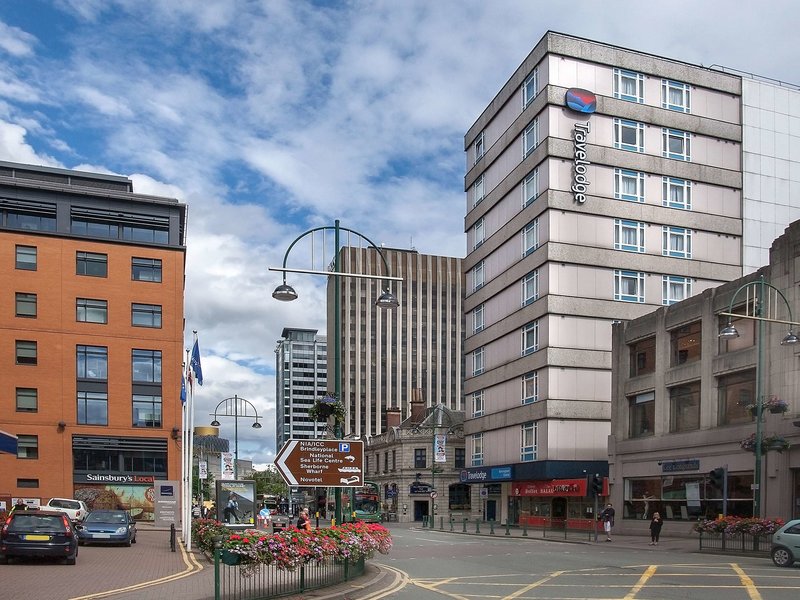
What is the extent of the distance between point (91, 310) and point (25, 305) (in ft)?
13.0

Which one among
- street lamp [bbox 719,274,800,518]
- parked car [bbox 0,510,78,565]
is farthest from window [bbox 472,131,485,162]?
parked car [bbox 0,510,78,565]

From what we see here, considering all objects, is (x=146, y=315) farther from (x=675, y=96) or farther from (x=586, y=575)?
(x=586, y=575)

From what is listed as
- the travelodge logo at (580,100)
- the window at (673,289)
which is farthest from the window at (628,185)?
the window at (673,289)

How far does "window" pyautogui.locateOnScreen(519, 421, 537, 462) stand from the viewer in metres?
55.9

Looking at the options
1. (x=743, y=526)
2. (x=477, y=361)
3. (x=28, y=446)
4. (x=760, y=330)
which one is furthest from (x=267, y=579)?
(x=477, y=361)

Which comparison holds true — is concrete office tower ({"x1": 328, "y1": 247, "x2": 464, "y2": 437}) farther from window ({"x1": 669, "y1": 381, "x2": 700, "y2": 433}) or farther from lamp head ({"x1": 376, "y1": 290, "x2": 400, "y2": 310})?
lamp head ({"x1": 376, "y1": 290, "x2": 400, "y2": 310})

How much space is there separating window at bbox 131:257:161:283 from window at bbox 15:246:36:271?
20.3 ft

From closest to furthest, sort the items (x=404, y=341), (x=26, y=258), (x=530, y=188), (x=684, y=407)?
(x=684, y=407), (x=26, y=258), (x=530, y=188), (x=404, y=341)

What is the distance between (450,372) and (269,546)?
133752 millimetres

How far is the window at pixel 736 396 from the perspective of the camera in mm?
36841

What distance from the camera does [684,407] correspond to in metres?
42.0

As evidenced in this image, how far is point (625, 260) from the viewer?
56094 mm

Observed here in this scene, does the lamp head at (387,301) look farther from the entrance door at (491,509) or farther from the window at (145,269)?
the entrance door at (491,509)

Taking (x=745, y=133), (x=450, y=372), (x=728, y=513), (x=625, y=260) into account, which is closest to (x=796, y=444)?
(x=728, y=513)
